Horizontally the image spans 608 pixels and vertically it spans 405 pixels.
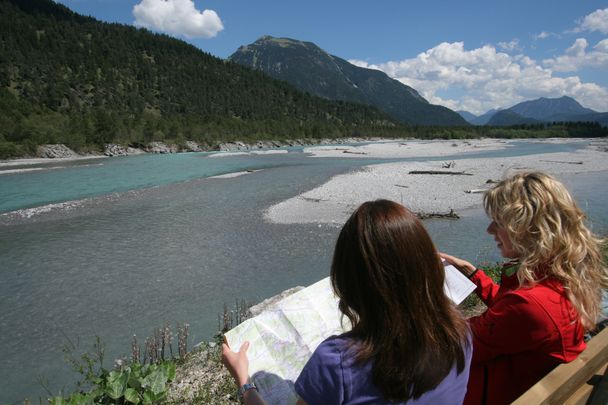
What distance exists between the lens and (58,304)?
8.48m

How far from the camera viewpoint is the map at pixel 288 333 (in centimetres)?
256

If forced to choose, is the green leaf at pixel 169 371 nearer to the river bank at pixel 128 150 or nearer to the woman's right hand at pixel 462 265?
the woman's right hand at pixel 462 265

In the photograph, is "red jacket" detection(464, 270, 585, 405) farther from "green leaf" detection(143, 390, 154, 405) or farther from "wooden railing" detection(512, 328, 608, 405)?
"green leaf" detection(143, 390, 154, 405)

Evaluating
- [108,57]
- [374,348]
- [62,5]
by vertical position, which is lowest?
[374,348]

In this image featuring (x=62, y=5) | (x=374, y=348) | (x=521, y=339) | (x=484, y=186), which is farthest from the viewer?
(x=62, y=5)

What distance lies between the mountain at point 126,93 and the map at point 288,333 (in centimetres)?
5510

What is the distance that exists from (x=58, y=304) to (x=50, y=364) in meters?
2.51

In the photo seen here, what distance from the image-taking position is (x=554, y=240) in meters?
2.02

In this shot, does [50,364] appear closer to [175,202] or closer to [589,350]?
[589,350]

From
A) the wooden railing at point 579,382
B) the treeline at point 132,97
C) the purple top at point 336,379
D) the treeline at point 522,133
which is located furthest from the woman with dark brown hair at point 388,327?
the treeline at point 522,133

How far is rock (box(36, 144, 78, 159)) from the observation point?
49.9m

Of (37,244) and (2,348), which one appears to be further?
(37,244)

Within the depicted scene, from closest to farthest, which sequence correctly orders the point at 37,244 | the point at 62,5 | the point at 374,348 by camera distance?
the point at 374,348 → the point at 37,244 → the point at 62,5

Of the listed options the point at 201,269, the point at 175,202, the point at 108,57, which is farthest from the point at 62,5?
the point at 201,269
